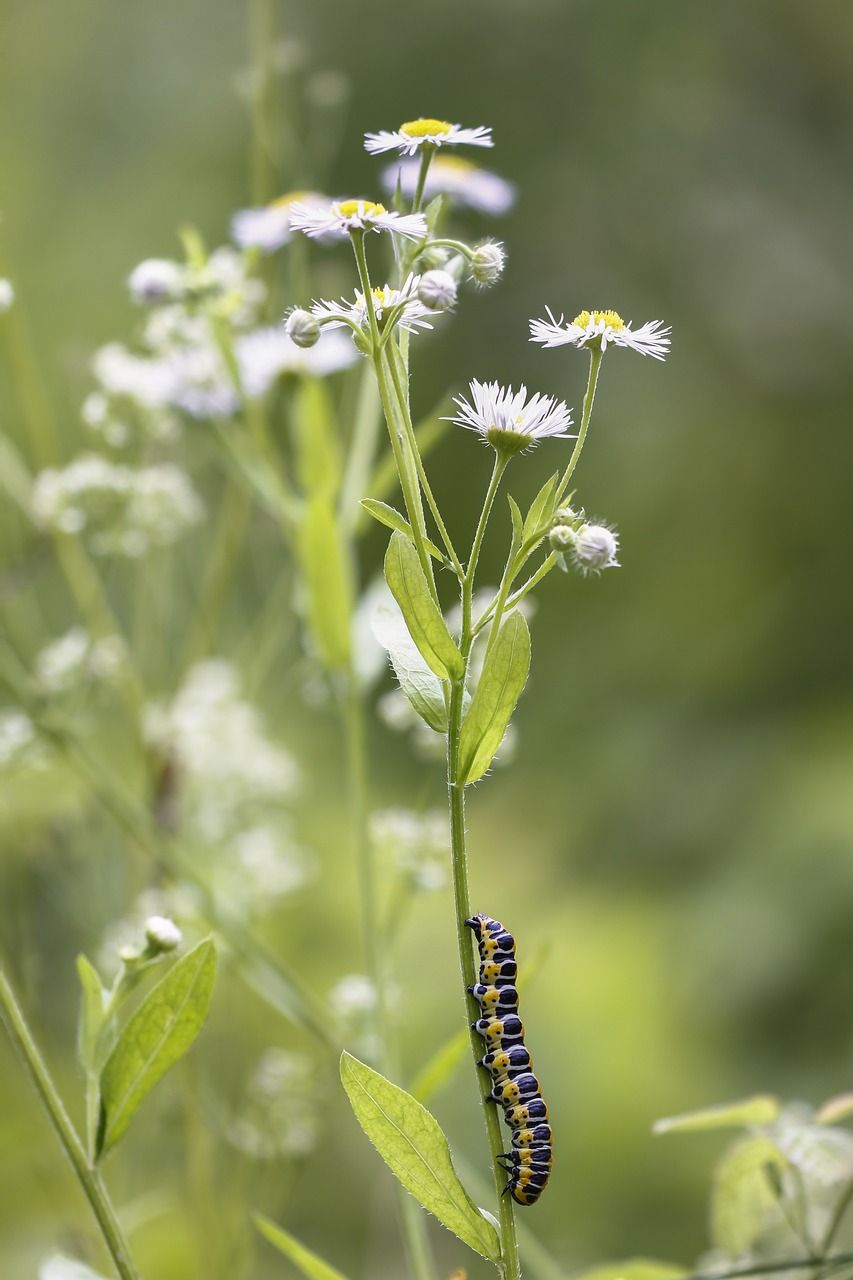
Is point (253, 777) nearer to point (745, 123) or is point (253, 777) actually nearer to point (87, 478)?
point (87, 478)

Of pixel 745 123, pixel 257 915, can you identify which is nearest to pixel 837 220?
pixel 745 123

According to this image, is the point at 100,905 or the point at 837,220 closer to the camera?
the point at 100,905

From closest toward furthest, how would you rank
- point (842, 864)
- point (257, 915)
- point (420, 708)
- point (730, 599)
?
point (420, 708) → point (257, 915) → point (842, 864) → point (730, 599)

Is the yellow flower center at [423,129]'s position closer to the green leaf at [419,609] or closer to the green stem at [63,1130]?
the green leaf at [419,609]

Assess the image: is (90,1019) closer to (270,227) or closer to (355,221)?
(355,221)

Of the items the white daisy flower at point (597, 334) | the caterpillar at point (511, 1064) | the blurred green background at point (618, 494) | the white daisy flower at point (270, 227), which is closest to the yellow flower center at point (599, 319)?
the white daisy flower at point (597, 334)

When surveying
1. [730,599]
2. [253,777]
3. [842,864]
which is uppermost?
[730,599]

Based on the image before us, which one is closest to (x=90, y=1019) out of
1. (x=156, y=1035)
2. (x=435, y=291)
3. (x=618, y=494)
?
(x=156, y=1035)
